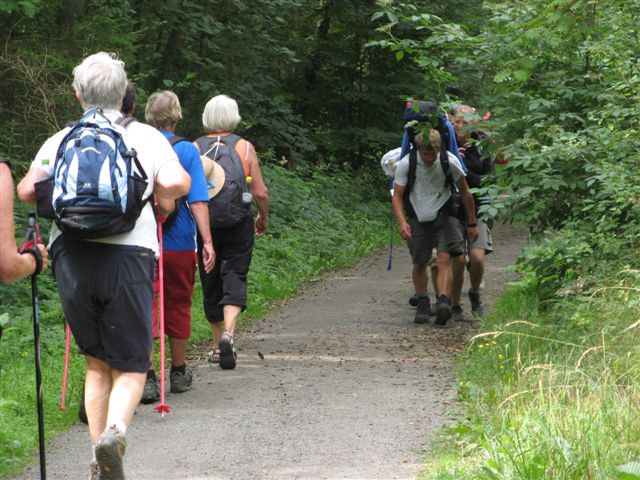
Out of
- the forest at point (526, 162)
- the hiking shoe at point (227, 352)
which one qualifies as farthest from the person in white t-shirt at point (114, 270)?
the hiking shoe at point (227, 352)

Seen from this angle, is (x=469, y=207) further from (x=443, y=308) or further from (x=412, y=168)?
(x=443, y=308)

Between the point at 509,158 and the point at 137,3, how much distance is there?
380 inches

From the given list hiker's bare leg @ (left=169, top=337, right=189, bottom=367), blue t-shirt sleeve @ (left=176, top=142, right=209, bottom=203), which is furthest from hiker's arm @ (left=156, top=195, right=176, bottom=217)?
hiker's bare leg @ (left=169, top=337, right=189, bottom=367)

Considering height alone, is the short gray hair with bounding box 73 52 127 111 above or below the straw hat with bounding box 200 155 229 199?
above

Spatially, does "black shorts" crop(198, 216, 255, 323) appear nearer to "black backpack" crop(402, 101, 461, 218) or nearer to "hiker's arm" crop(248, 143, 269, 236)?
"hiker's arm" crop(248, 143, 269, 236)

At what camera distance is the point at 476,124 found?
8.75m

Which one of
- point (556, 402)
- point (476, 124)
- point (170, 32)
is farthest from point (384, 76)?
point (556, 402)

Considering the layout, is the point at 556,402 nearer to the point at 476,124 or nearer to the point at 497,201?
the point at 497,201

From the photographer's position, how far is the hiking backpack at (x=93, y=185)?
4.59 m

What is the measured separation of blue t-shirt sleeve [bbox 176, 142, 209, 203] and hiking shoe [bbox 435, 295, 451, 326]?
3748mm

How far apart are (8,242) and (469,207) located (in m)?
6.66

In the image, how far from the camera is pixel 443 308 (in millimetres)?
10367

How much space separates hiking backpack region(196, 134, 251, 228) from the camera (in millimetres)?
8180

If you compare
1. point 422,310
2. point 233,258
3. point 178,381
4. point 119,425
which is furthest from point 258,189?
point 119,425
